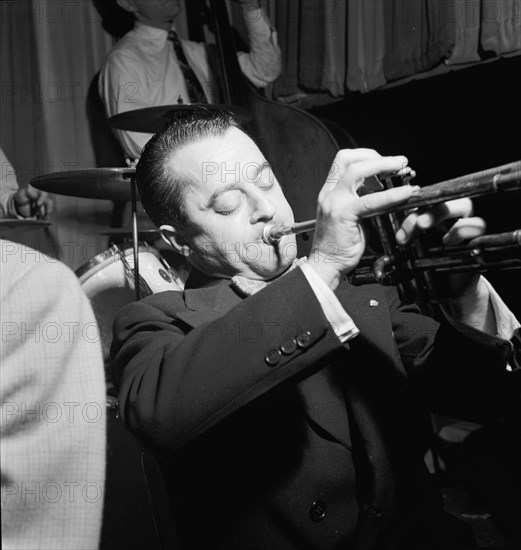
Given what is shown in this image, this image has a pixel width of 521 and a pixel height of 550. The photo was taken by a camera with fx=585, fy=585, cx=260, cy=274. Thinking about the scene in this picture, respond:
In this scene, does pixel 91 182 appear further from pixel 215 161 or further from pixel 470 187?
pixel 470 187

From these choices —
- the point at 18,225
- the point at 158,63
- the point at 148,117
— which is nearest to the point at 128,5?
the point at 158,63

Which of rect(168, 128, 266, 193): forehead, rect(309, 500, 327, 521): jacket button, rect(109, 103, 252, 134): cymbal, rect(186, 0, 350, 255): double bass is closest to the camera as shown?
rect(309, 500, 327, 521): jacket button

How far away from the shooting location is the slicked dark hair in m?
1.11

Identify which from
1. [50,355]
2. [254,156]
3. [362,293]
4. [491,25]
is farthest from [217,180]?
[491,25]

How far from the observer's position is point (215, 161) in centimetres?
107

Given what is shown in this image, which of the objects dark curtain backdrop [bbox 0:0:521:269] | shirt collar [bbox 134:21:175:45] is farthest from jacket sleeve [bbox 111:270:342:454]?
shirt collar [bbox 134:21:175:45]

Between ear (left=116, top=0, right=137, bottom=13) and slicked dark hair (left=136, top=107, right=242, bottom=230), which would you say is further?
ear (left=116, top=0, right=137, bottom=13)

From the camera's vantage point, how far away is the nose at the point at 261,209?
1031mm

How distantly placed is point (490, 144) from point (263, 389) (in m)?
2.00

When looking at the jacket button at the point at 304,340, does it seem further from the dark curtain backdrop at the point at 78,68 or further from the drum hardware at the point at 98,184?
the dark curtain backdrop at the point at 78,68

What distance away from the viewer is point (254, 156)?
3.58 ft

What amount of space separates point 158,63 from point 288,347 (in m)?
2.45

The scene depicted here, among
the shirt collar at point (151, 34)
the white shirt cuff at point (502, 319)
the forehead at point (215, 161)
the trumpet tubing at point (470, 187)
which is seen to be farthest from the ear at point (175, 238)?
the shirt collar at point (151, 34)

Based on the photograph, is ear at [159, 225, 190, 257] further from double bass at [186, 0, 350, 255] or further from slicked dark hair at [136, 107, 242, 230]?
double bass at [186, 0, 350, 255]
